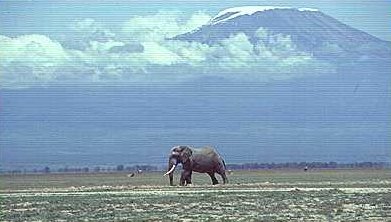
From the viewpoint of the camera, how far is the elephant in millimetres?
54219

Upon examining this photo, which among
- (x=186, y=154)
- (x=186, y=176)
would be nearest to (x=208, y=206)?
(x=186, y=176)

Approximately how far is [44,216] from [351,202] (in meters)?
10.9

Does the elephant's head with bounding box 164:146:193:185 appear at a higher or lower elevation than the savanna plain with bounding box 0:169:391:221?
higher

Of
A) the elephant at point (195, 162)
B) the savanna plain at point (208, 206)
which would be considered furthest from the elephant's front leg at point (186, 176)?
the savanna plain at point (208, 206)

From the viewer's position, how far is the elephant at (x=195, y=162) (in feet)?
178

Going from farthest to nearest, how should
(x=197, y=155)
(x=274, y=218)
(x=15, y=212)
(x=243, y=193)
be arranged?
(x=197, y=155) < (x=243, y=193) < (x=15, y=212) < (x=274, y=218)

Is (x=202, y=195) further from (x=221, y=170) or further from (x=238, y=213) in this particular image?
(x=221, y=170)

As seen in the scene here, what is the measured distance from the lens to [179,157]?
54.8m

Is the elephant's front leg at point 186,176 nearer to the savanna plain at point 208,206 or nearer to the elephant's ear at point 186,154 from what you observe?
the elephant's ear at point 186,154

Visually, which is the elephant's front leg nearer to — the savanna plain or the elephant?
the elephant

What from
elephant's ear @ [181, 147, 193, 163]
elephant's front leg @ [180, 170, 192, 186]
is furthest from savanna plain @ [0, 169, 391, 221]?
elephant's ear @ [181, 147, 193, 163]

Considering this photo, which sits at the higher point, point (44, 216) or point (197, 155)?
point (197, 155)

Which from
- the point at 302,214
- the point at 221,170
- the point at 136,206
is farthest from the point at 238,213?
the point at 221,170

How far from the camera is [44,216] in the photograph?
3045 cm
